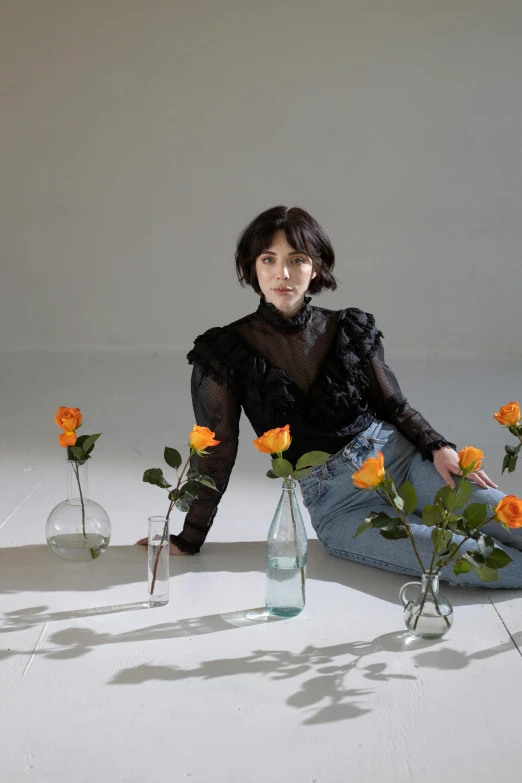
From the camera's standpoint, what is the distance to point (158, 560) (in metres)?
2.11

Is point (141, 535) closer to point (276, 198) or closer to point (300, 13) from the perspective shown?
point (276, 198)

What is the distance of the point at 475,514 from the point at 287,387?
25.5 inches

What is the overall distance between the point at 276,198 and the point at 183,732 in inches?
204

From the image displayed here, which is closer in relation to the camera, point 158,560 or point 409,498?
point 409,498

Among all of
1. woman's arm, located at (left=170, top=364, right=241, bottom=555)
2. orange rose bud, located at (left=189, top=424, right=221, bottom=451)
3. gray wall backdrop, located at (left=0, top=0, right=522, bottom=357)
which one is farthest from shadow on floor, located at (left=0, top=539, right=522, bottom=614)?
gray wall backdrop, located at (left=0, top=0, right=522, bottom=357)

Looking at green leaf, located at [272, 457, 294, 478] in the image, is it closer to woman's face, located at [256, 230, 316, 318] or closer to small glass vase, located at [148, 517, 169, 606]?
small glass vase, located at [148, 517, 169, 606]

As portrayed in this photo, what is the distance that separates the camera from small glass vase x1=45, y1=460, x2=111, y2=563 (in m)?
2.36

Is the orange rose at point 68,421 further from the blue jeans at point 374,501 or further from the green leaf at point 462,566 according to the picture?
the green leaf at point 462,566

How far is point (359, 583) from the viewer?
7.54 feet

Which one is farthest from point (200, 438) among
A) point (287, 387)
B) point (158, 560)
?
point (287, 387)

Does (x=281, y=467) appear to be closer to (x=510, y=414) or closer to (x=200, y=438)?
(x=200, y=438)

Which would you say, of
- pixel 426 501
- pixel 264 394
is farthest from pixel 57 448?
pixel 426 501

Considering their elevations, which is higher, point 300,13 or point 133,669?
point 300,13

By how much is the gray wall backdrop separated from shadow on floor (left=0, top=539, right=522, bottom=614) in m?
4.02
